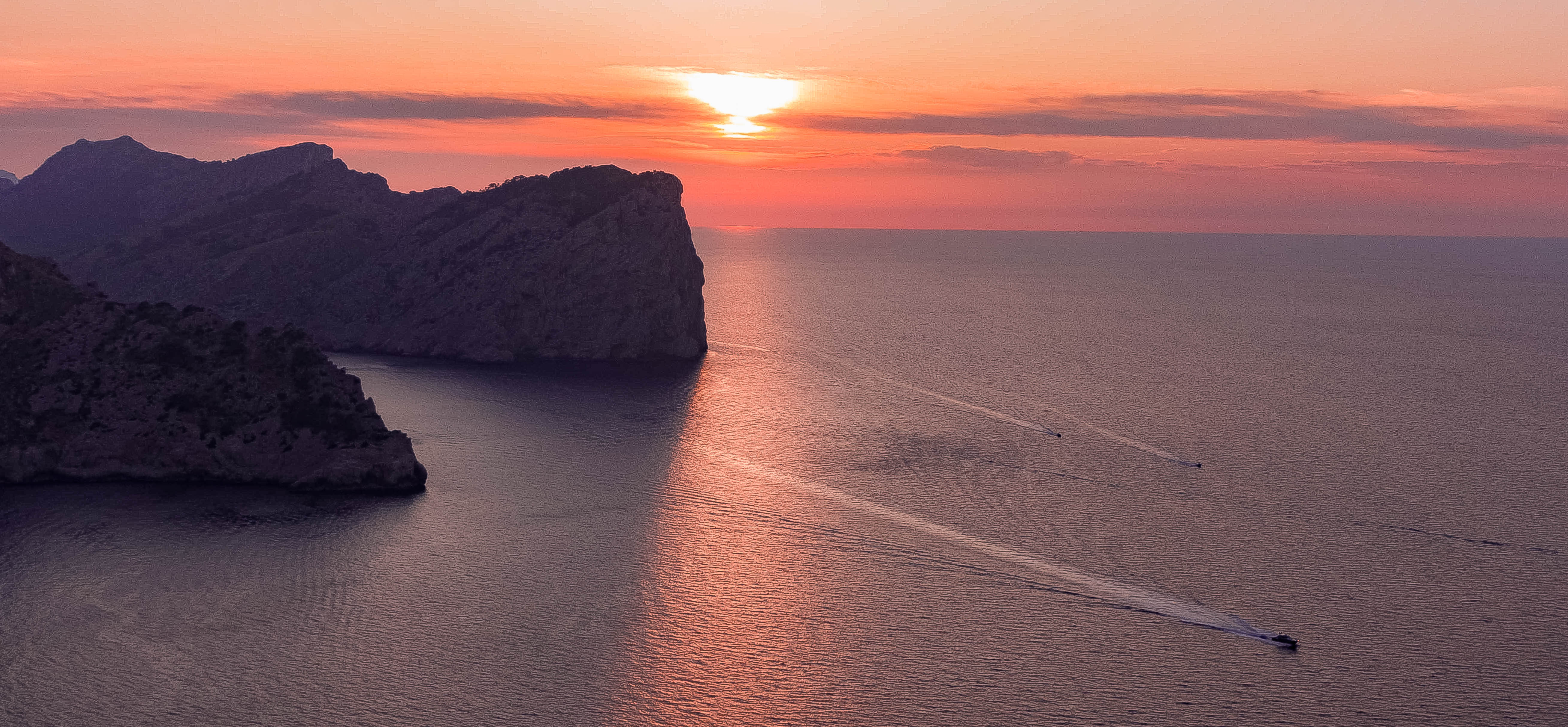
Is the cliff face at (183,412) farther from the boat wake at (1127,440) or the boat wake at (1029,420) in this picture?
the boat wake at (1127,440)

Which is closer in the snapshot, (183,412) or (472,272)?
(183,412)

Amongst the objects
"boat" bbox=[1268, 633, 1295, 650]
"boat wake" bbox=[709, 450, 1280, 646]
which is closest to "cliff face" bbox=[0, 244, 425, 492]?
"boat wake" bbox=[709, 450, 1280, 646]

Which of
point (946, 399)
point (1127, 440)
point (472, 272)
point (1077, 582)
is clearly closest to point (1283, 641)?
point (1077, 582)

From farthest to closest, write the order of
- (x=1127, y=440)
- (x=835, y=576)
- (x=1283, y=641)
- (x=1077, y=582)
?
(x=1127, y=440)
(x=835, y=576)
(x=1077, y=582)
(x=1283, y=641)

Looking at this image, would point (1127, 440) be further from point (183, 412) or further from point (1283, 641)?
point (183, 412)

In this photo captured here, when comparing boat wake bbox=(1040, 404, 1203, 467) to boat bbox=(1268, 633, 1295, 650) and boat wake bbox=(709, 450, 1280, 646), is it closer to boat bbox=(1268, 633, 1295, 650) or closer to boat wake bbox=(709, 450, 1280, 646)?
boat wake bbox=(709, 450, 1280, 646)
